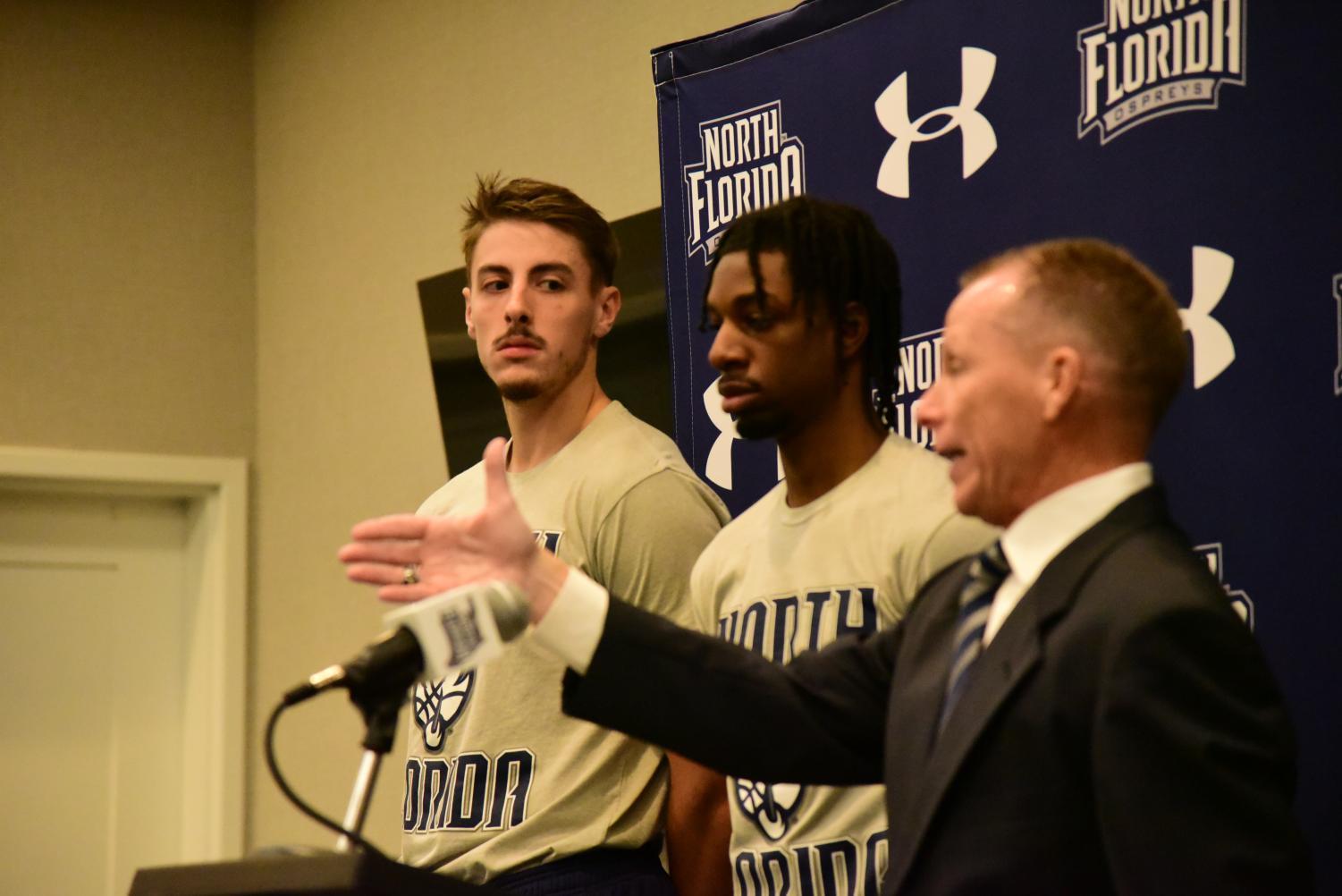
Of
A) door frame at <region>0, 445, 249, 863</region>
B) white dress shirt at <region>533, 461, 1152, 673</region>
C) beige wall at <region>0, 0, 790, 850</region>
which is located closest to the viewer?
white dress shirt at <region>533, 461, 1152, 673</region>

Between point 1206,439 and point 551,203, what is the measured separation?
43.2 inches

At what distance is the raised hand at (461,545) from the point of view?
154 centimetres

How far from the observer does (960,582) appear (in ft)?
5.25

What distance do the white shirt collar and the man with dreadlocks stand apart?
42 centimetres

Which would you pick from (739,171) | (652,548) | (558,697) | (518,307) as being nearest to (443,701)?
(558,697)

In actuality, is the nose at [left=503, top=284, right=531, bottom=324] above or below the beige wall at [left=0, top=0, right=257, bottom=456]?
below

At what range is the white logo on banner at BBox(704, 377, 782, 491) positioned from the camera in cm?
284

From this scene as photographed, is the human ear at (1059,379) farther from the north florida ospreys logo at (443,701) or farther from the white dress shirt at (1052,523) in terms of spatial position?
the north florida ospreys logo at (443,701)

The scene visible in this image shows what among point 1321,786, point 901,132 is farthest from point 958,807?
point 901,132

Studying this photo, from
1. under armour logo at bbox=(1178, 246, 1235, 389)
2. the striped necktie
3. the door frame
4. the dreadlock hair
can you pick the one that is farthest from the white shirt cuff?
the door frame

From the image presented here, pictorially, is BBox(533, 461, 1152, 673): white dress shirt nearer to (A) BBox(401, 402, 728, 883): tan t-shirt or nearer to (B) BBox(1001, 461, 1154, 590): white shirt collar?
(B) BBox(1001, 461, 1154, 590): white shirt collar

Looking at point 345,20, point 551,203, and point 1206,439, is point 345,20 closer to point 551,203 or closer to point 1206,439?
point 551,203

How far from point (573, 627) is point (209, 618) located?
11.6 feet

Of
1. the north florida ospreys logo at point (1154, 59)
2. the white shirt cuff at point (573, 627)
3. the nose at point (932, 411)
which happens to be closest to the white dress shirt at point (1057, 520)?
the nose at point (932, 411)
